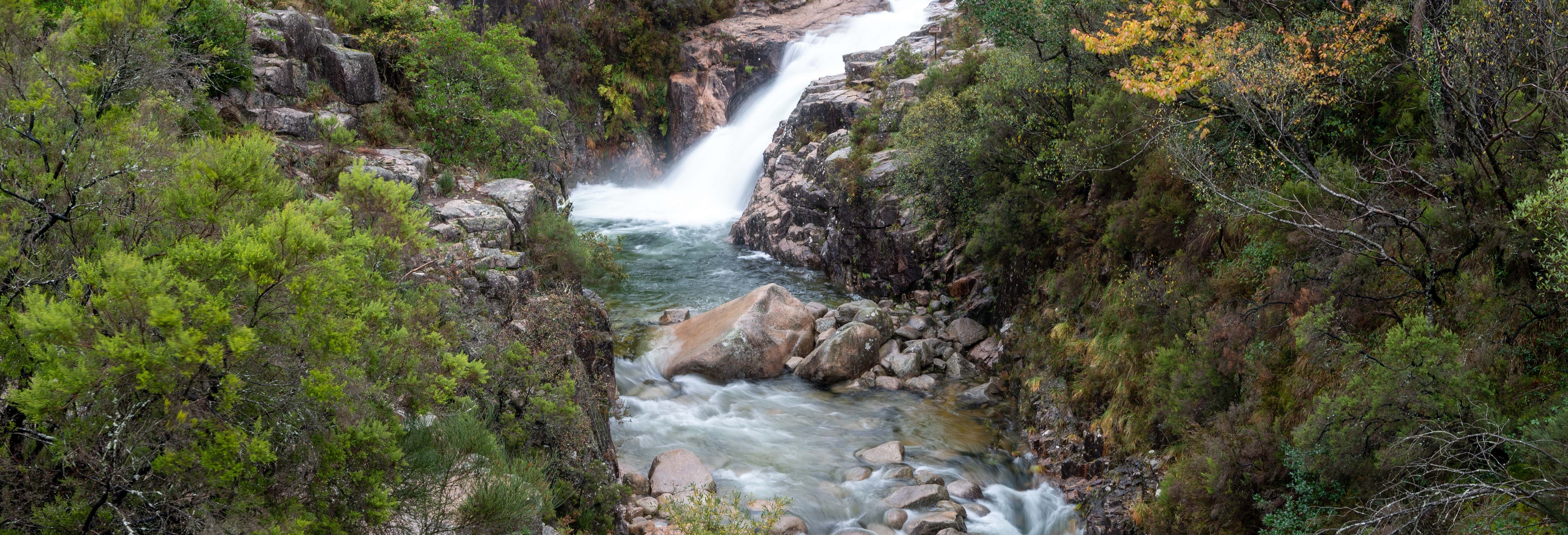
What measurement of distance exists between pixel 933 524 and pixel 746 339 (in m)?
6.51

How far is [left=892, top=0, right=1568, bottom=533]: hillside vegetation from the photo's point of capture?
20.4 feet

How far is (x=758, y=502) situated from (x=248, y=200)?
24.5ft

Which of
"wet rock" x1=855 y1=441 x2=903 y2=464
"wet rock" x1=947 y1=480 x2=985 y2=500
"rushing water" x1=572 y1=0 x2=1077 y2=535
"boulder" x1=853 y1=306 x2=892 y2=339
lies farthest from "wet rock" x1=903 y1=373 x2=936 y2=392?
"wet rock" x1=947 y1=480 x2=985 y2=500

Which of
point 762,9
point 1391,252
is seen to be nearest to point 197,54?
point 1391,252

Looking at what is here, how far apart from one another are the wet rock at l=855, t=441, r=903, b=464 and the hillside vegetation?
2.39 meters

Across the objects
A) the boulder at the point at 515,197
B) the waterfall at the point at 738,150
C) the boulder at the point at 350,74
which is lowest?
the waterfall at the point at 738,150

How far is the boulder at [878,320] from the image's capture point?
16234mm

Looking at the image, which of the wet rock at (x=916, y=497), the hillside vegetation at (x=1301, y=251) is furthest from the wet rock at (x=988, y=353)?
the wet rock at (x=916, y=497)

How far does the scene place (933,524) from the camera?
9.90m

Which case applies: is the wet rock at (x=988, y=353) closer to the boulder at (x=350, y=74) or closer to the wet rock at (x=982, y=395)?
the wet rock at (x=982, y=395)

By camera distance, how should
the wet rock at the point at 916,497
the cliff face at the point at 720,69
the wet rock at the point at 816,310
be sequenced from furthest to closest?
the cliff face at the point at 720,69 → the wet rock at the point at 816,310 → the wet rock at the point at 916,497

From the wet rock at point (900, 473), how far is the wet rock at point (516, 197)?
7.12 m

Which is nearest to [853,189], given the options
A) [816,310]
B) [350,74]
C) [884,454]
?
[816,310]

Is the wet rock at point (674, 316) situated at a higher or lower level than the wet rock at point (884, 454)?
lower
